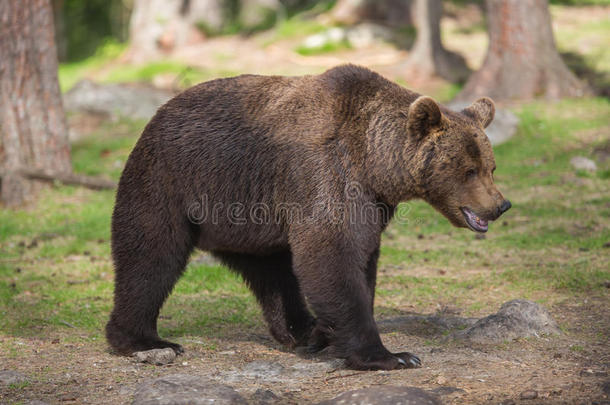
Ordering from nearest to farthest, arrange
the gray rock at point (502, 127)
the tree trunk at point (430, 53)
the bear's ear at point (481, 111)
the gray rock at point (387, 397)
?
the gray rock at point (387, 397) → the bear's ear at point (481, 111) → the gray rock at point (502, 127) → the tree trunk at point (430, 53)

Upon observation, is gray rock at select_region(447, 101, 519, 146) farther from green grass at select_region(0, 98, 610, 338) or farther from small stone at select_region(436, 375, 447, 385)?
small stone at select_region(436, 375, 447, 385)

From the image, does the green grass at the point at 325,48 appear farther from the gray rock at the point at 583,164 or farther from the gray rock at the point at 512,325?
the gray rock at the point at 512,325

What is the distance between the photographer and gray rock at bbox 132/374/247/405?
5016 mm

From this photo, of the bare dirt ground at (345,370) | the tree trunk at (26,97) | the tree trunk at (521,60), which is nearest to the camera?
the bare dirt ground at (345,370)

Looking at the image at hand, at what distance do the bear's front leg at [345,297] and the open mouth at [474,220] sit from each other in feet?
2.85

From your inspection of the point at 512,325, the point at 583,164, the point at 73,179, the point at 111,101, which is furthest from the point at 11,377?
the point at 111,101

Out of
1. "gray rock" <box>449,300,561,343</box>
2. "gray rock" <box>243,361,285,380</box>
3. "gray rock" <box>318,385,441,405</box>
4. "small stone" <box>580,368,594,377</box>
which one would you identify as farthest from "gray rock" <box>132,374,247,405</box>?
"small stone" <box>580,368,594,377</box>

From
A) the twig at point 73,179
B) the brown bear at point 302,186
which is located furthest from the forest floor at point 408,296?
the brown bear at point 302,186

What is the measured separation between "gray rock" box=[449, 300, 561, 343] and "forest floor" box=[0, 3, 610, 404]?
0.33 feet

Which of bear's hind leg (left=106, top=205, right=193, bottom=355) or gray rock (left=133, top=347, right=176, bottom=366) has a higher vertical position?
bear's hind leg (left=106, top=205, right=193, bottom=355)

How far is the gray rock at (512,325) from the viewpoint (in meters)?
6.48

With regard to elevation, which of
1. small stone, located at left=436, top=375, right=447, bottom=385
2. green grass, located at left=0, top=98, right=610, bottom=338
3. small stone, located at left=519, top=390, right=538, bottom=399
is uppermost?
small stone, located at left=519, top=390, right=538, bottom=399

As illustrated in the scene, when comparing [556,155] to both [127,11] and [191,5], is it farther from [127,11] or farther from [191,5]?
[127,11]

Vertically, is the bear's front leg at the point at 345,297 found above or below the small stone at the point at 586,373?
above
